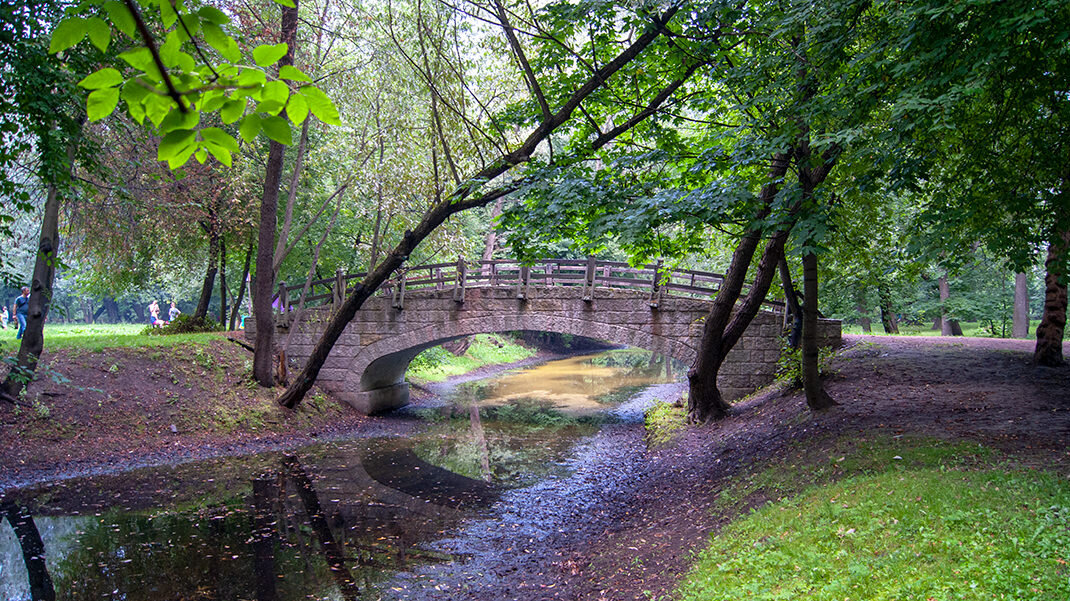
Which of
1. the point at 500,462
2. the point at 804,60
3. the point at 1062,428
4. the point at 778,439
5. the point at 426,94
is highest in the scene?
the point at 426,94

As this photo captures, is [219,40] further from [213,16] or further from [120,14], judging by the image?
[120,14]

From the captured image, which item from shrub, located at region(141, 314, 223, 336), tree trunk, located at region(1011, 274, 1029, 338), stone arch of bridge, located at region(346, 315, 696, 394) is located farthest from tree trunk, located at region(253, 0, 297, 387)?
tree trunk, located at region(1011, 274, 1029, 338)

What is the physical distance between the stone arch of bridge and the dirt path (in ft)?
9.86

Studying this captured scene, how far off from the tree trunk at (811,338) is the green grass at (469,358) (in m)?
16.8

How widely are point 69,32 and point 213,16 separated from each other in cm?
34

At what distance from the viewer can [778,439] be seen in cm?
891

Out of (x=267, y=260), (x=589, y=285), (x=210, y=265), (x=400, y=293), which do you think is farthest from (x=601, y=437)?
(x=210, y=265)

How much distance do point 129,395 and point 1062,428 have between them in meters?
14.2

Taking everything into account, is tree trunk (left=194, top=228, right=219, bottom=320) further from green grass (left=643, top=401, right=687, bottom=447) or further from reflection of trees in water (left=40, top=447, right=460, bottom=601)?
green grass (left=643, top=401, right=687, bottom=447)

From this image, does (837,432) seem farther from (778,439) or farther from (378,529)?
(378,529)

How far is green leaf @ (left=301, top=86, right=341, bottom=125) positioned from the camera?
5.33 feet

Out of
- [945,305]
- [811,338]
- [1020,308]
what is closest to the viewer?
[811,338]

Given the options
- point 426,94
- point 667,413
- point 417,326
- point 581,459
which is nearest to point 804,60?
point 426,94

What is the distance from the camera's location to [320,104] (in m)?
1.65
